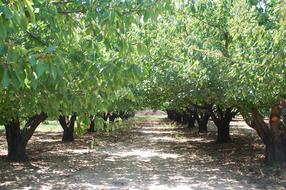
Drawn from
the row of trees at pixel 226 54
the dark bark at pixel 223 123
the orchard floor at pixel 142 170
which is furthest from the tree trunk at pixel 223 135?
the row of trees at pixel 226 54

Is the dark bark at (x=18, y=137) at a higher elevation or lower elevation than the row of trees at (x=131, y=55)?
lower

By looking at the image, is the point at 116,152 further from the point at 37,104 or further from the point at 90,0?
the point at 90,0

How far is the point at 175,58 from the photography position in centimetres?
1137

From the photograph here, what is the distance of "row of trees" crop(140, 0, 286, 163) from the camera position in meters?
7.40

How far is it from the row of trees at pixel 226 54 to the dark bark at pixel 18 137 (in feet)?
15.1

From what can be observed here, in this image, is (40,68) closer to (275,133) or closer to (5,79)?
(5,79)

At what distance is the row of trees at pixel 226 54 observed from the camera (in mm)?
7402

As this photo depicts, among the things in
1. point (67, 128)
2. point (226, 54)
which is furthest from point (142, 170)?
point (67, 128)

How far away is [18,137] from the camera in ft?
51.5

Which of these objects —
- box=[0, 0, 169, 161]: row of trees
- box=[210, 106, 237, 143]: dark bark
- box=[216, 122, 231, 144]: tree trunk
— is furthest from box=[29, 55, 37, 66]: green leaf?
box=[216, 122, 231, 144]: tree trunk

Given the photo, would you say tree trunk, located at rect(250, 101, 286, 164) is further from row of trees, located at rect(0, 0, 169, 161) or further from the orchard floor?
row of trees, located at rect(0, 0, 169, 161)

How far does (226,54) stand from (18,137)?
357 inches

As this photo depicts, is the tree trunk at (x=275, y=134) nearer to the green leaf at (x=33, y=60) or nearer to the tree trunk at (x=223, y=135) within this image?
the tree trunk at (x=223, y=135)

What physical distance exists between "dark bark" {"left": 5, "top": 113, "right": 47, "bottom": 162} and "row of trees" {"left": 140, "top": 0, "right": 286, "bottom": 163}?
4594 millimetres
